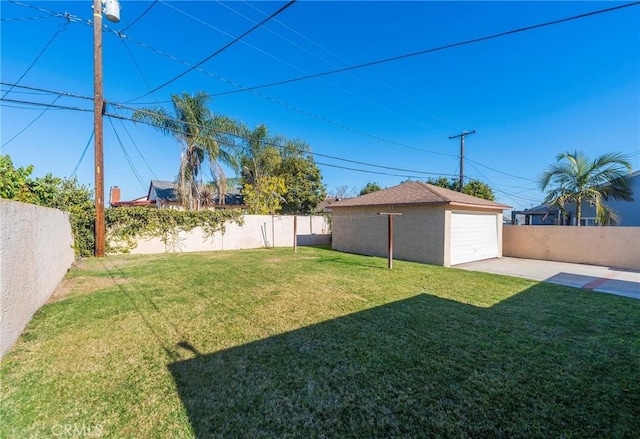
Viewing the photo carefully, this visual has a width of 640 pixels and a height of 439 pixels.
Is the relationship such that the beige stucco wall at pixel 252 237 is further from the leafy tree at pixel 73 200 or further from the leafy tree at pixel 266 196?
the leafy tree at pixel 266 196

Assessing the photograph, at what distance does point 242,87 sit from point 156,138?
808 cm

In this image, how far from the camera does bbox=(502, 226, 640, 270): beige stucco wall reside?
33.0ft

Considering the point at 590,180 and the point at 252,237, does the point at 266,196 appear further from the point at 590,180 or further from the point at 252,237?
the point at 590,180

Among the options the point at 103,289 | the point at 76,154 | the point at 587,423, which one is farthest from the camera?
the point at 76,154

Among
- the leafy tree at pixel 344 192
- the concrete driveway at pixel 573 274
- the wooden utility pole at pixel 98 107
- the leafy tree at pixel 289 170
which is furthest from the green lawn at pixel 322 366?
the leafy tree at pixel 344 192

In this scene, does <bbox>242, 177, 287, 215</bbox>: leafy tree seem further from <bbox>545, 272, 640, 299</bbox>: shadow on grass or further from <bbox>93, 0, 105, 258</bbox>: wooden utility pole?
<bbox>545, 272, 640, 299</bbox>: shadow on grass

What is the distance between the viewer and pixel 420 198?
1102 centimetres

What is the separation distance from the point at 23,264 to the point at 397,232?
1078cm

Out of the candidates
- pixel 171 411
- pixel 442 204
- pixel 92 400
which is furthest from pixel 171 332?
pixel 442 204

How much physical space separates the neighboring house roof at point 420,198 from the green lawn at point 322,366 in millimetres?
4918

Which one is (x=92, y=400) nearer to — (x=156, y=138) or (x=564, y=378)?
(x=564, y=378)

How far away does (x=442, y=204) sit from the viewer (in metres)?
10.1

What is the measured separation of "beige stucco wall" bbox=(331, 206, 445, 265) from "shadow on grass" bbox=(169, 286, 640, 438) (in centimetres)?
613

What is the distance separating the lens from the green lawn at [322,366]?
2.26m
